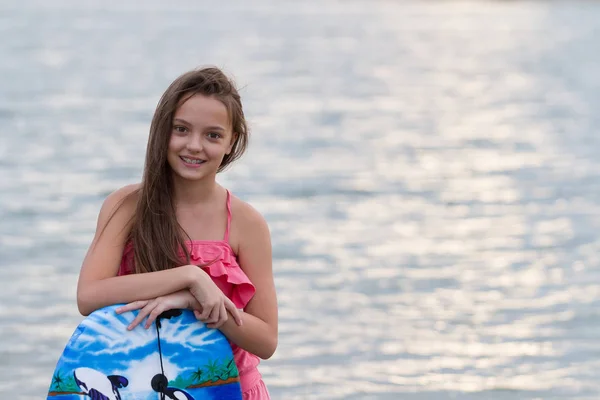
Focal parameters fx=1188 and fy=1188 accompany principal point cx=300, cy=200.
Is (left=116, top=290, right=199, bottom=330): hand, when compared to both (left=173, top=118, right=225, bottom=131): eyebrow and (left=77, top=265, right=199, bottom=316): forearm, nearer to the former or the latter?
(left=77, top=265, right=199, bottom=316): forearm

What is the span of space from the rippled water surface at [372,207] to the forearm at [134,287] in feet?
7.60

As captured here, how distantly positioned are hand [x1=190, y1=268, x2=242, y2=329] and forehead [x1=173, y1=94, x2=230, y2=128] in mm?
397

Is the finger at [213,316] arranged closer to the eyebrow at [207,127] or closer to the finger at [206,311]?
the finger at [206,311]

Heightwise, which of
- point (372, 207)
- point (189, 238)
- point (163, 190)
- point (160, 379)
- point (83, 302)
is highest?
point (372, 207)

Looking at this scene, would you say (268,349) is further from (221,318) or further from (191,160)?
(191,160)

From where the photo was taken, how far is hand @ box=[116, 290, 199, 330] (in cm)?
298

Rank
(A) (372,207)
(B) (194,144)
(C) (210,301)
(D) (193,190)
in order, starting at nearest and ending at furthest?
(C) (210,301)
(B) (194,144)
(D) (193,190)
(A) (372,207)

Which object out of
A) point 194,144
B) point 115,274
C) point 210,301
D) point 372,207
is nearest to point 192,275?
point 210,301

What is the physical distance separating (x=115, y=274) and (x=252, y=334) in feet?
1.26

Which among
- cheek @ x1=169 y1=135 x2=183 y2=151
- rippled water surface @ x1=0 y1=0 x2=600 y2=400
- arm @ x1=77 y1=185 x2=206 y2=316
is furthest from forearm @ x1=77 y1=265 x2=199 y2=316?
rippled water surface @ x1=0 y1=0 x2=600 y2=400

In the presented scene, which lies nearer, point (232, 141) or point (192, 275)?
point (192, 275)

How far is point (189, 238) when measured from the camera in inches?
122

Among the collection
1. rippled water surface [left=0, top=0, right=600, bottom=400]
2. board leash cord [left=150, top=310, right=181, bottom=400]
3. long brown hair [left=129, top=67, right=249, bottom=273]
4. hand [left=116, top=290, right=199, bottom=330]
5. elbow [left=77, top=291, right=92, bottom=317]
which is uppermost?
rippled water surface [left=0, top=0, right=600, bottom=400]

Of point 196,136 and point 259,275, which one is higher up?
point 196,136
